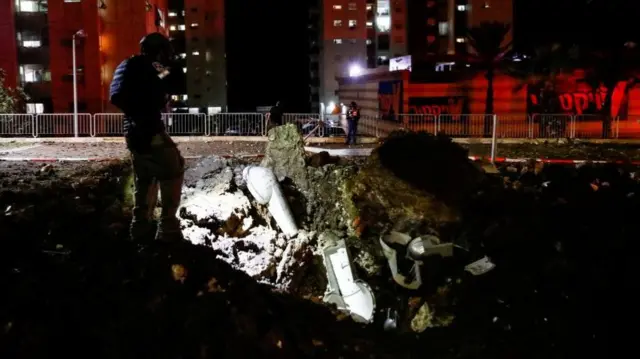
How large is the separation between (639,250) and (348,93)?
46270mm

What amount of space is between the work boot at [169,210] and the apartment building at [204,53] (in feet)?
254

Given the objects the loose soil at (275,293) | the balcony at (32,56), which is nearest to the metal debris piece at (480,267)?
the loose soil at (275,293)

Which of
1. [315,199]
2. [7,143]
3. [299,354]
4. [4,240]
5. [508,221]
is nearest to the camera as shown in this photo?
[299,354]

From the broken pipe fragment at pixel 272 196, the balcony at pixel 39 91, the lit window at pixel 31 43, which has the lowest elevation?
the broken pipe fragment at pixel 272 196

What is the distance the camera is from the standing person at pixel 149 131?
20.2 feet

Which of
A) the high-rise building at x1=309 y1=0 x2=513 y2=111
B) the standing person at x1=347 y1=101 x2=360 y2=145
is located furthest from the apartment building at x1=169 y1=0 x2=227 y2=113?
the standing person at x1=347 y1=101 x2=360 y2=145

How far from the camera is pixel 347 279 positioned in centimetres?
748

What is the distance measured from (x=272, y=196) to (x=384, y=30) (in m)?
81.2

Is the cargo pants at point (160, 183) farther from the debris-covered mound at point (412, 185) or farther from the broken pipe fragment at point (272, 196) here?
the debris-covered mound at point (412, 185)

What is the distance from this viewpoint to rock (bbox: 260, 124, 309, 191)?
9.71m

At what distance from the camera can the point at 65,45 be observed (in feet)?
171

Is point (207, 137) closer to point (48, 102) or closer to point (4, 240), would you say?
point (4, 240)

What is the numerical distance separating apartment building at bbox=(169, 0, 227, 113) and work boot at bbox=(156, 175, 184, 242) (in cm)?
7742

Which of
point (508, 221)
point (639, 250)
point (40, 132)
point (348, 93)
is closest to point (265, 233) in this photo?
point (508, 221)
